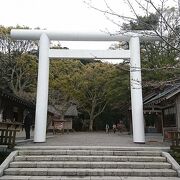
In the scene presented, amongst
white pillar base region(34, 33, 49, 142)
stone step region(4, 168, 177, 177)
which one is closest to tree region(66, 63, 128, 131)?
white pillar base region(34, 33, 49, 142)

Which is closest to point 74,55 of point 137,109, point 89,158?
point 137,109

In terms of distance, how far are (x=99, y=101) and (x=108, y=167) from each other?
105 ft

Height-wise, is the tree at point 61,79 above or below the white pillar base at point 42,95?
above

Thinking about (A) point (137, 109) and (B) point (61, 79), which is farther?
(B) point (61, 79)

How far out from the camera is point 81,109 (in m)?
43.0

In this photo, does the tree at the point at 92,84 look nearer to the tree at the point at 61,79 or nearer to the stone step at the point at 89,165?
the tree at the point at 61,79

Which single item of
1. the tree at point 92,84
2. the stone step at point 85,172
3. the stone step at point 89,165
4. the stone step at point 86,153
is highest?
the tree at point 92,84

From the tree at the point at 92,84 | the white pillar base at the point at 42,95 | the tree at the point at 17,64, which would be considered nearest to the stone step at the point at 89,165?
the white pillar base at the point at 42,95

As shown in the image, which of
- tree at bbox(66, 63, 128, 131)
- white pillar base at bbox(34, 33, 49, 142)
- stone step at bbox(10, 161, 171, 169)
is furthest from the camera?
tree at bbox(66, 63, 128, 131)

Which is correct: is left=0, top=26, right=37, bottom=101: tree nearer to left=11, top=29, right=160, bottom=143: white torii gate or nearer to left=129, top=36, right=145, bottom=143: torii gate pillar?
left=11, top=29, right=160, bottom=143: white torii gate

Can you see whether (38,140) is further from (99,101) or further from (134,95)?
(99,101)

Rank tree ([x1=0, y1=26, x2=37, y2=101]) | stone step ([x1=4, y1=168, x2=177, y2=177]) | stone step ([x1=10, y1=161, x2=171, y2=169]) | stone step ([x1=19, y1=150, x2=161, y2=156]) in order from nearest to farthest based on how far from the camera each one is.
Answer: stone step ([x1=4, y1=168, x2=177, y2=177]), stone step ([x1=10, y1=161, x2=171, y2=169]), stone step ([x1=19, y1=150, x2=161, y2=156]), tree ([x1=0, y1=26, x2=37, y2=101])

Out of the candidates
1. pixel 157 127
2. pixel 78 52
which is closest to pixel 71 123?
pixel 157 127

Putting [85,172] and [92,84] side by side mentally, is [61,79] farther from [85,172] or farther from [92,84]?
[85,172]
